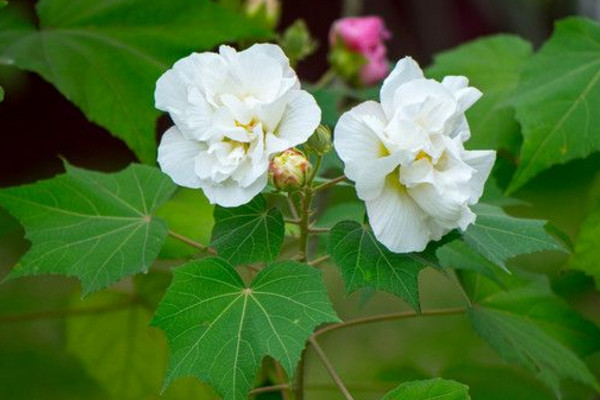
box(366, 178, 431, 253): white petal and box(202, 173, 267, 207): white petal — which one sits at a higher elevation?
box(202, 173, 267, 207): white petal

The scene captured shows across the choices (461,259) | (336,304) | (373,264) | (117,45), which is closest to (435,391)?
(373,264)

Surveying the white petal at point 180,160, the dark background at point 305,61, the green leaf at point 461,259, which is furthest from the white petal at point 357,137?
the dark background at point 305,61

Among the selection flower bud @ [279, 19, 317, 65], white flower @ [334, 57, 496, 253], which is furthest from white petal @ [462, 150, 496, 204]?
flower bud @ [279, 19, 317, 65]

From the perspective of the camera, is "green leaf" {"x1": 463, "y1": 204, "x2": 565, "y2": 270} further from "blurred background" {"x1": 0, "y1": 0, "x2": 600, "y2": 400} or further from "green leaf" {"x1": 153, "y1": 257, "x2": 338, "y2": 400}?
"blurred background" {"x1": 0, "y1": 0, "x2": 600, "y2": 400}

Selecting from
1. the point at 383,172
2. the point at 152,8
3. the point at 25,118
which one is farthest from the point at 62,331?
the point at 25,118

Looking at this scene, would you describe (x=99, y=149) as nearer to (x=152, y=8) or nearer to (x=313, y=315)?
(x=152, y=8)

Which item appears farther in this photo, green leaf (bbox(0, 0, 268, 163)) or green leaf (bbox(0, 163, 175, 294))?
green leaf (bbox(0, 0, 268, 163))

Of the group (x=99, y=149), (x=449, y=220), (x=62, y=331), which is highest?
(x=449, y=220)

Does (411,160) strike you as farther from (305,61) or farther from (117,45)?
(305,61)
